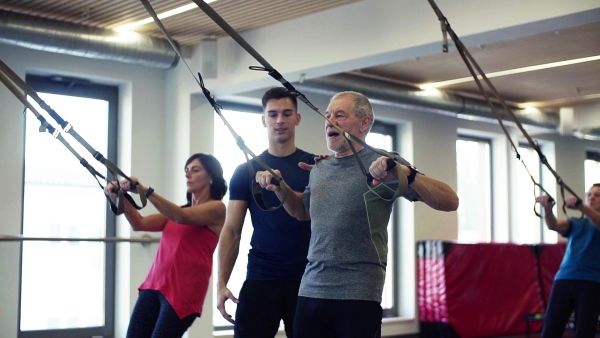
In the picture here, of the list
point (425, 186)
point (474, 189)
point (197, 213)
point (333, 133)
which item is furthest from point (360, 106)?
point (474, 189)

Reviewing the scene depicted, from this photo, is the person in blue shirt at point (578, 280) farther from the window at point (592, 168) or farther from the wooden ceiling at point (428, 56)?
the window at point (592, 168)

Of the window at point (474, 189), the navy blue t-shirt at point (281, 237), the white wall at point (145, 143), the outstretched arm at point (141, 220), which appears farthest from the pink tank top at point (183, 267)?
the window at point (474, 189)

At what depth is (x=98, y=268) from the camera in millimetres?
7176

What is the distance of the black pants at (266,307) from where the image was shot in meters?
3.28

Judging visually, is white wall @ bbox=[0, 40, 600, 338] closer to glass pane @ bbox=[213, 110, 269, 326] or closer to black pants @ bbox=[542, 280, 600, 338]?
glass pane @ bbox=[213, 110, 269, 326]

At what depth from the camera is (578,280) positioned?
571cm

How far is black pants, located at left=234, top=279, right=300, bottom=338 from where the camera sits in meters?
3.28

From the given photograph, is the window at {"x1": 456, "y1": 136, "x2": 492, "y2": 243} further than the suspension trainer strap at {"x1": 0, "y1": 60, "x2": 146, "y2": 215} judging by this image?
Yes

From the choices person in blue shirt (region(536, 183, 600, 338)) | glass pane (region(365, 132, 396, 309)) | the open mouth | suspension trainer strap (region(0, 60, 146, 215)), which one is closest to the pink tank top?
suspension trainer strap (region(0, 60, 146, 215))

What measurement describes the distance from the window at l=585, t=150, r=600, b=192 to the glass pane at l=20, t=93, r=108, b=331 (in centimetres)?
826

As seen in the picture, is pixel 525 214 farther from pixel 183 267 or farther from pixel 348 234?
pixel 348 234

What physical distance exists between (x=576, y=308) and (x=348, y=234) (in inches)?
141

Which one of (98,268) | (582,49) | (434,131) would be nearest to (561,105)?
(434,131)

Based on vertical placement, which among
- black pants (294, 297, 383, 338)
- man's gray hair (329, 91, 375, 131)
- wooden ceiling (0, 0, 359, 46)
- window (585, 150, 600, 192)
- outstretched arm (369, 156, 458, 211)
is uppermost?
wooden ceiling (0, 0, 359, 46)
